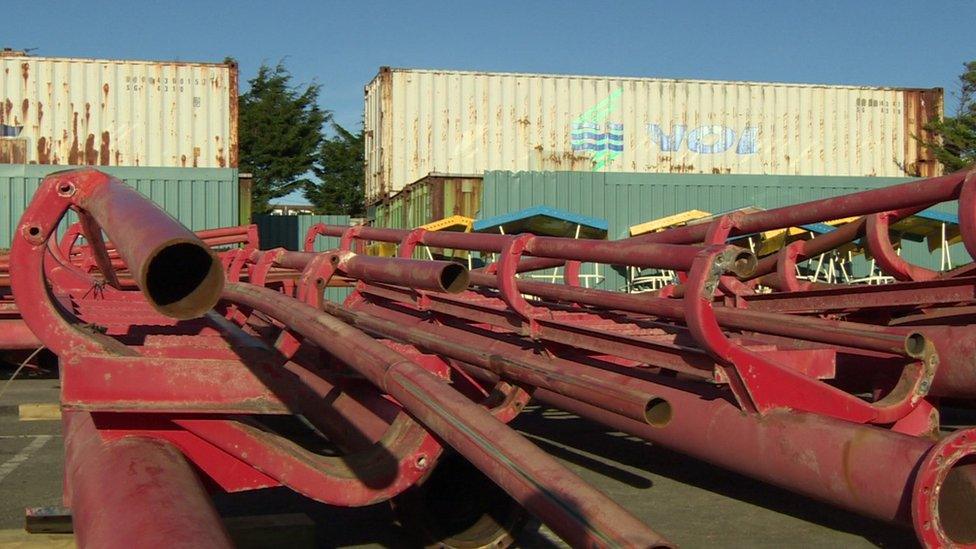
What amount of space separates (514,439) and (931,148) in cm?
2488

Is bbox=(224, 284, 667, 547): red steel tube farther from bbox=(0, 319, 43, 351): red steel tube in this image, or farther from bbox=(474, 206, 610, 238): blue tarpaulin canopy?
bbox=(474, 206, 610, 238): blue tarpaulin canopy

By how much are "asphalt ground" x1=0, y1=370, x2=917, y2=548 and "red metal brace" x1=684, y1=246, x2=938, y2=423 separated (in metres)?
0.69

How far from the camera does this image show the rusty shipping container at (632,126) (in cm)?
2302

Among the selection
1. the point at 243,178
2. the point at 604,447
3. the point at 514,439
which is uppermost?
the point at 243,178

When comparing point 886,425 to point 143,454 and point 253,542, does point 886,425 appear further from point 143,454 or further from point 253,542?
point 143,454

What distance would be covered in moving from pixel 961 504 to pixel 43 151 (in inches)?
721

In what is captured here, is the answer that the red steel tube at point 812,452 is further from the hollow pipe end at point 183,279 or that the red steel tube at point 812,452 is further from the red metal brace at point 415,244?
the hollow pipe end at point 183,279

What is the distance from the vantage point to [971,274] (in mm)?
4965

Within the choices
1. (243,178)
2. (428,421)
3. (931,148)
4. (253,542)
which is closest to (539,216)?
(243,178)

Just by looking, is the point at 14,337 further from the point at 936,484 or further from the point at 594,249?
the point at 936,484

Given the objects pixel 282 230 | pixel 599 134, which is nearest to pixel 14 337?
pixel 282 230

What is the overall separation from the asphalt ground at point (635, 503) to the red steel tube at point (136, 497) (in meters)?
0.98

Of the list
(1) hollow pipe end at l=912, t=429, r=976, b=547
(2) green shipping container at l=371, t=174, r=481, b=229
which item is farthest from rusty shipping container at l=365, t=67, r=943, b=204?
(1) hollow pipe end at l=912, t=429, r=976, b=547

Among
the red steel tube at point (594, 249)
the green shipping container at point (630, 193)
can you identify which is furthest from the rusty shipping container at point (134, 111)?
the red steel tube at point (594, 249)
